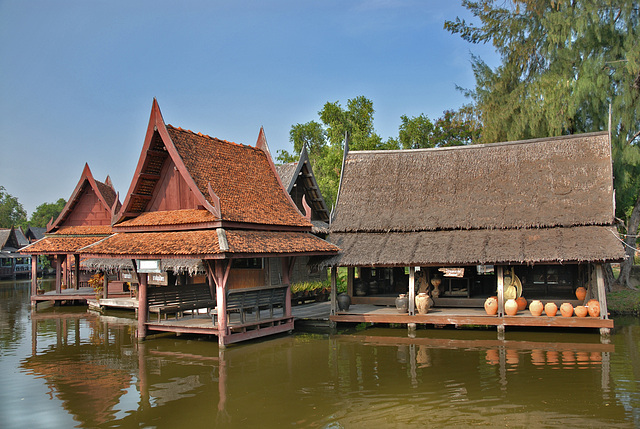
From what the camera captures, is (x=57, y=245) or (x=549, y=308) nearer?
(x=549, y=308)

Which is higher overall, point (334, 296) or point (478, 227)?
point (478, 227)

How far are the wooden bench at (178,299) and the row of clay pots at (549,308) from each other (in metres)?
8.90

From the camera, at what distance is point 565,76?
23469 millimetres

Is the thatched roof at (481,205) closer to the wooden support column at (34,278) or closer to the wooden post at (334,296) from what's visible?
the wooden post at (334,296)

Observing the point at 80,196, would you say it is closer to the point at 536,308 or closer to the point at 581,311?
the point at 536,308

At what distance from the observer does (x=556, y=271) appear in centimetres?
1752

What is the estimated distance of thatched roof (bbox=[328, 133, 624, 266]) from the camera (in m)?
15.4

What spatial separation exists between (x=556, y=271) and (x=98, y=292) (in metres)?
19.1

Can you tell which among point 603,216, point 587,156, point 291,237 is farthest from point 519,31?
point 291,237

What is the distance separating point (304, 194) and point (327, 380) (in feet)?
40.1

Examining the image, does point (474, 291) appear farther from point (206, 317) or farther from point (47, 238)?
point (47, 238)

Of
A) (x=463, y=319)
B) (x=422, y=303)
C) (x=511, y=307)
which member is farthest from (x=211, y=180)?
(x=511, y=307)

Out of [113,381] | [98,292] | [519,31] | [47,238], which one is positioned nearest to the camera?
[113,381]

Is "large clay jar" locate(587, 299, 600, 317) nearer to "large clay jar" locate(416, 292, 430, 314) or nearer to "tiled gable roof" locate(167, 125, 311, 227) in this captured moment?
"large clay jar" locate(416, 292, 430, 314)
